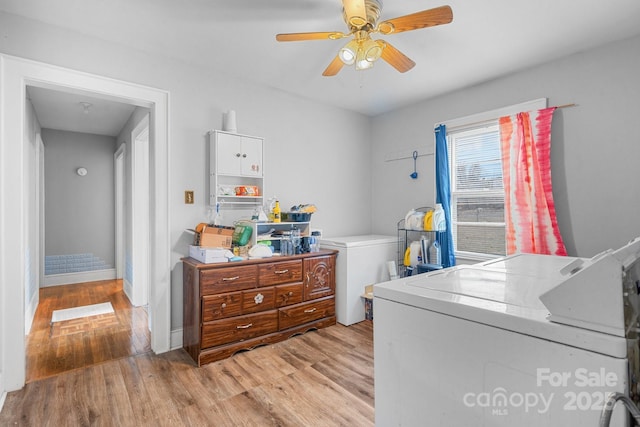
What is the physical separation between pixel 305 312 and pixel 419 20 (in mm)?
2473

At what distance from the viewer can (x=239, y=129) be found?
3.11 meters

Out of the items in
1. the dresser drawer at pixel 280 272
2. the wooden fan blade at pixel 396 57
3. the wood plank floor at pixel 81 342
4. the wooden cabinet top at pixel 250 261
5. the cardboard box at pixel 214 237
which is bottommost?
the wood plank floor at pixel 81 342

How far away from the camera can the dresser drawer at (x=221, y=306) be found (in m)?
2.39

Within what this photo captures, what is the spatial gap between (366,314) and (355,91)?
7.94ft

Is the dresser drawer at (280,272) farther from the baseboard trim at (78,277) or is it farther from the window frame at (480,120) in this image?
the baseboard trim at (78,277)

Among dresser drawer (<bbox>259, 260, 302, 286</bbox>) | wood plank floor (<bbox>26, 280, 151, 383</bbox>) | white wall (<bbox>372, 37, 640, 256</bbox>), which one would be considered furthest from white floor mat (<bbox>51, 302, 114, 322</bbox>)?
white wall (<bbox>372, 37, 640, 256</bbox>)

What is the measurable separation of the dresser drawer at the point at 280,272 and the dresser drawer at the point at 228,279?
82 millimetres

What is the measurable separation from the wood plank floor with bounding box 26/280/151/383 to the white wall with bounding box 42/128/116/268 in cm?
128

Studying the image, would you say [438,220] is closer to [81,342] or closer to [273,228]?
[273,228]

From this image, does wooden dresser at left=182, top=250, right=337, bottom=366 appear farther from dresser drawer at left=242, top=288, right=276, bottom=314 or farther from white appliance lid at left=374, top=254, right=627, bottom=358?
white appliance lid at left=374, top=254, right=627, bottom=358

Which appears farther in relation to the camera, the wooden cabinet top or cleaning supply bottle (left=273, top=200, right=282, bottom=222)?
cleaning supply bottle (left=273, top=200, right=282, bottom=222)

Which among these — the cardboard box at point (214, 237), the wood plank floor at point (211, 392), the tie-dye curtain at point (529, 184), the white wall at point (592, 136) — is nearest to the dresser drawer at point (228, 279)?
the cardboard box at point (214, 237)

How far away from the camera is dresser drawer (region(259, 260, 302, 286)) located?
8.92 ft

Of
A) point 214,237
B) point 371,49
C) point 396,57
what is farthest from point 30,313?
point 396,57
